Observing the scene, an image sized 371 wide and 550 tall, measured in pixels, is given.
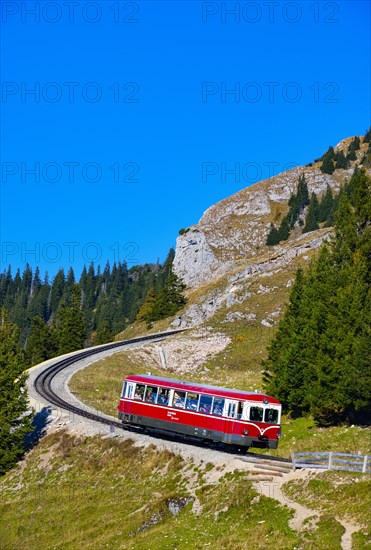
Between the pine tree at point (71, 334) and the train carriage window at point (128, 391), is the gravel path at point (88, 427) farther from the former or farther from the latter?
the pine tree at point (71, 334)

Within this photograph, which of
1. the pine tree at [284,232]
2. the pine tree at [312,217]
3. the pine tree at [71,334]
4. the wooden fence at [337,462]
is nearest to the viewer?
the wooden fence at [337,462]

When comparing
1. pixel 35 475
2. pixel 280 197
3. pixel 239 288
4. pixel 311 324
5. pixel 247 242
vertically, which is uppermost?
pixel 280 197

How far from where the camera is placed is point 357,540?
915 inches

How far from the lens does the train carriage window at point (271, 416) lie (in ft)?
122

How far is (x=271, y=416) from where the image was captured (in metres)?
37.4

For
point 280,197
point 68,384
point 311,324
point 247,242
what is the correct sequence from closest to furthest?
1. point 311,324
2. point 68,384
3. point 247,242
4. point 280,197

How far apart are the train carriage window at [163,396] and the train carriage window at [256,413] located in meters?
6.73

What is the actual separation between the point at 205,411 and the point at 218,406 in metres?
1.15

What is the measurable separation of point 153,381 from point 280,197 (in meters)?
158

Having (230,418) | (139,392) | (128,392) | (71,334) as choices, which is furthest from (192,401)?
(71,334)

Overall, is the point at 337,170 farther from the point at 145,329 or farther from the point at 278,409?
the point at 278,409

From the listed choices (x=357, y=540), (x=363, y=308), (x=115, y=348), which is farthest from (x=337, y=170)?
(x=357, y=540)

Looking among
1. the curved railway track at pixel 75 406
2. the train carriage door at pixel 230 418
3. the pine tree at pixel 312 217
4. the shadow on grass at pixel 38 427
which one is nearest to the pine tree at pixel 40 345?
the curved railway track at pixel 75 406

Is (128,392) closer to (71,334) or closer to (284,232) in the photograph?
(71,334)
